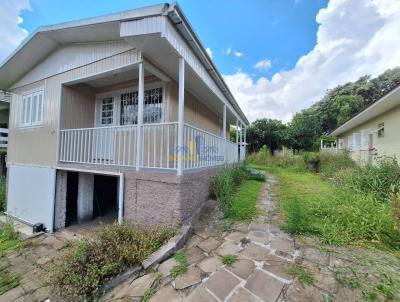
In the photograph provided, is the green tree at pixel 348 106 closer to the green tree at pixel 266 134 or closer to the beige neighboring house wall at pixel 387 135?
the green tree at pixel 266 134

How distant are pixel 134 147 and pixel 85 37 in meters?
3.29

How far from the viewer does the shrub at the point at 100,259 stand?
2.70 metres

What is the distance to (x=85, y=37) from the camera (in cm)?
530

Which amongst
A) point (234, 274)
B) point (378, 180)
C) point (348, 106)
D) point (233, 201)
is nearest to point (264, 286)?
point (234, 274)

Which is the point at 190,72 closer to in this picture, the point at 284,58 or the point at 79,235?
the point at 79,235

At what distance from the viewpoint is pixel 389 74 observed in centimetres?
2366

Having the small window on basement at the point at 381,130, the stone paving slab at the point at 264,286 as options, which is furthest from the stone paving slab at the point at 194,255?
the small window on basement at the point at 381,130

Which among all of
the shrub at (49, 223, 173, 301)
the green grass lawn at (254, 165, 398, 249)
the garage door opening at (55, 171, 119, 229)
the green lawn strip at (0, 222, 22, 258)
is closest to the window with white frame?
the garage door opening at (55, 171, 119, 229)

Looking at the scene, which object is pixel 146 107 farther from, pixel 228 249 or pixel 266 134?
pixel 266 134

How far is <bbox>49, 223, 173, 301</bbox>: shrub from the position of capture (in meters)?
2.70

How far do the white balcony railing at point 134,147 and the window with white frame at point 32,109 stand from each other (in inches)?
64.4

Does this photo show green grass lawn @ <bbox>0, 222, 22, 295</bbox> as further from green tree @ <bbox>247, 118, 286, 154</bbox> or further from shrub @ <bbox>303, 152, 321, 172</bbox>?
green tree @ <bbox>247, 118, 286, 154</bbox>

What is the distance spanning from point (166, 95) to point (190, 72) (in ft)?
3.40

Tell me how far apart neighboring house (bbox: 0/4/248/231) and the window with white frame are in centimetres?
4
